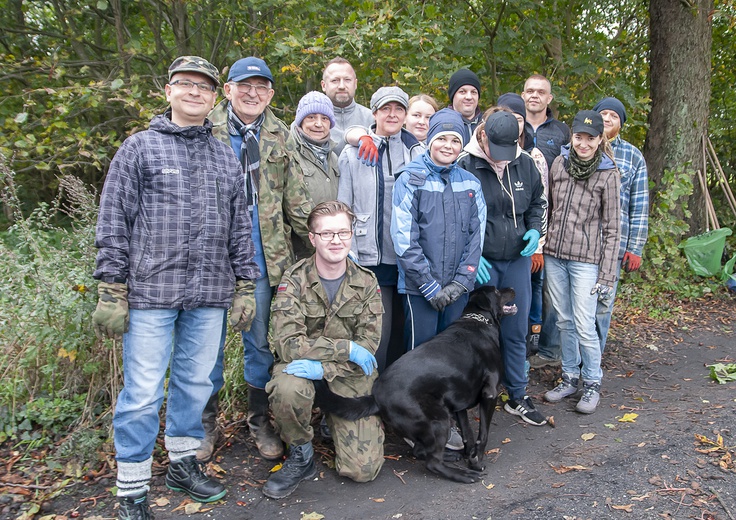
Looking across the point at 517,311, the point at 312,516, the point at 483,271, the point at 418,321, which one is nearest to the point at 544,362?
the point at 517,311

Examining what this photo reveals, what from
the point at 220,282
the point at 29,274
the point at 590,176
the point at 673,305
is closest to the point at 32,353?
the point at 29,274

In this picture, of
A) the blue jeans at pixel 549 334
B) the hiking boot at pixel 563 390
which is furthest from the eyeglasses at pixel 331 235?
the blue jeans at pixel 549 334

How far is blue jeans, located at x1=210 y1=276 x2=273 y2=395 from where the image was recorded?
11.5 ft

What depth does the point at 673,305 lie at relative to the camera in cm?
709

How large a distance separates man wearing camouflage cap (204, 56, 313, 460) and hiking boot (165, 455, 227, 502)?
340 millimetres

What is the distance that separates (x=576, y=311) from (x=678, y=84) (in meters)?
4.67

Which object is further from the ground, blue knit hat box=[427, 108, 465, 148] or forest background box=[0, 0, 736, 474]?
forest background box=[0, 0, 736, 474]

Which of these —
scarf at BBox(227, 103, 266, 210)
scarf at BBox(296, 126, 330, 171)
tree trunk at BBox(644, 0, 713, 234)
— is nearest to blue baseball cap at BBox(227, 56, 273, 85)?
scarf at BBox(227, 103, 266, 210)

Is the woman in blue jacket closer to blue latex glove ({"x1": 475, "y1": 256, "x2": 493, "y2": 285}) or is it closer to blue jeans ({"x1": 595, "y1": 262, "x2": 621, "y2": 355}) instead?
blue latex glove ({"x1": 475, "y1": 256, "x2": 493, "y2": 285})

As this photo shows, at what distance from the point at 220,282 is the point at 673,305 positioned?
6.18m

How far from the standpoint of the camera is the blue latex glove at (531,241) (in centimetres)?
400

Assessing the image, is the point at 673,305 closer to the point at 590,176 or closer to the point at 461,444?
the point at 590,176

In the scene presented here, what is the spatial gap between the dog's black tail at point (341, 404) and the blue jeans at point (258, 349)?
444 mm

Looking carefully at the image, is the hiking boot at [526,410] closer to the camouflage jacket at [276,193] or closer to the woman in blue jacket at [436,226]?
the woman in blue jacket at [436,226]
